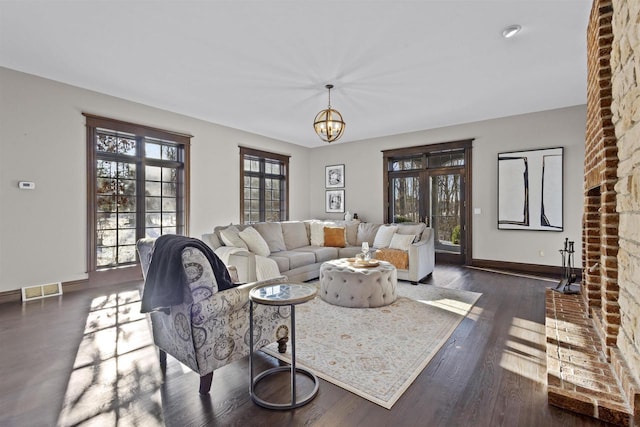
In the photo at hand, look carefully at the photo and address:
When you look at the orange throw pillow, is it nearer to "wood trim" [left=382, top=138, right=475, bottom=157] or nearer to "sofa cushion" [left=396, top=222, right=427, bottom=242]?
"sofa cushion" [left=396, top=222, right=427, bottom=242]

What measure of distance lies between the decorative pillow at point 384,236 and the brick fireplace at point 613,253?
290cm

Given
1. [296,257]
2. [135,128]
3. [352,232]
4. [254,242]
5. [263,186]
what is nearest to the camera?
[254,242]

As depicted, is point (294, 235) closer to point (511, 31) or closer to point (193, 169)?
point (193, 169)

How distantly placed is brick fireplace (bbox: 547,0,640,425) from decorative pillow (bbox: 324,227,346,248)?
351cm

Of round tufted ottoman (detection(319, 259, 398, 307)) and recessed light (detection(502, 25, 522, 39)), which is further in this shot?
round tufted ottoman (detection(319, 259, 398, 307))

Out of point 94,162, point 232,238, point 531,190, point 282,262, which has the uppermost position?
point 94,162

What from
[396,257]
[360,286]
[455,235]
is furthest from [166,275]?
[455,235]

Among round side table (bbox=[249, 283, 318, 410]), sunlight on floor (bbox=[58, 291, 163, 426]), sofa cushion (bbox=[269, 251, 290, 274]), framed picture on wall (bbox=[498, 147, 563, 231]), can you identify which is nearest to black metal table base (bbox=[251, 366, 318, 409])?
round side table (bbox=[249, 283, 318, 410])

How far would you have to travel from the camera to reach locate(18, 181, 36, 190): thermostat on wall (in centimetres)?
385

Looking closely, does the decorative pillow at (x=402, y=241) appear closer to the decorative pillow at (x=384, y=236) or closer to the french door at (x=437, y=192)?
the decorative pillow at (x=384, y=236)

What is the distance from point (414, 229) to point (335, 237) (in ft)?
4.67

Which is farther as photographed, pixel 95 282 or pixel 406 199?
pixel 406 199

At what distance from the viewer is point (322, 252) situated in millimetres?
5312

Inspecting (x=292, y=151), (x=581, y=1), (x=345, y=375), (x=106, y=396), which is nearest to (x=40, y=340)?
(x=106, y=396)
